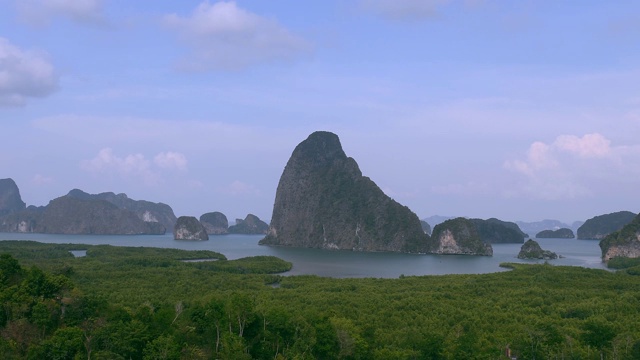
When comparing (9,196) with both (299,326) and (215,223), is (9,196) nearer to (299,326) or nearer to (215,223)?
(215,223)

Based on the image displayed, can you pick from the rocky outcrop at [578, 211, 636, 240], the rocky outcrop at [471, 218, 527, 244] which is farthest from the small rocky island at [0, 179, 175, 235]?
the rocky outcrop at [578, 211, 636, 240]

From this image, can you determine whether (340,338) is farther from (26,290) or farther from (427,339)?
(26,290)

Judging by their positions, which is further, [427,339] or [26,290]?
[26,290]

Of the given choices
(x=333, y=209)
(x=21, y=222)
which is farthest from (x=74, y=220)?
(x=333, y=209)

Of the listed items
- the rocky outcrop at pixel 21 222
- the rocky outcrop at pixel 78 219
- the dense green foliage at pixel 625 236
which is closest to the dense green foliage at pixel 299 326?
the dense green foliage at pixel 625 236

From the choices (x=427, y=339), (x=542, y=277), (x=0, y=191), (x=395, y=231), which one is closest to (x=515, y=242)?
(x=395, y=231)

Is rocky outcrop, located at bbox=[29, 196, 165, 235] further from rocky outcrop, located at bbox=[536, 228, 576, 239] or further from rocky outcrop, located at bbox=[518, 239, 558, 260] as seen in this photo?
rocky outcrop, located at bbox=[536, 228, 576, 239]

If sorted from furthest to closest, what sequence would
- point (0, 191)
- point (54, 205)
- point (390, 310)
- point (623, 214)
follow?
point (0, 191)
point (54, 205)
point (623, 214)
point (390, 310)
